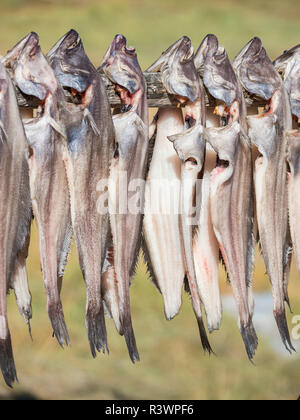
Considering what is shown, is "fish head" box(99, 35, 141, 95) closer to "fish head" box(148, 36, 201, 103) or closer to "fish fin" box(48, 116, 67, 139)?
"fish head" box(148, 36, 201, 103)

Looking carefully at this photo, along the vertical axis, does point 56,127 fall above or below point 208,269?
above

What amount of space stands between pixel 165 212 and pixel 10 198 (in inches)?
13.6

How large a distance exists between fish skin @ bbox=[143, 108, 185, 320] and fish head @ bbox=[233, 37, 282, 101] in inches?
6.3

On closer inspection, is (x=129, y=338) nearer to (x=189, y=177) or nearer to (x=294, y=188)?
(x=189, y=177)

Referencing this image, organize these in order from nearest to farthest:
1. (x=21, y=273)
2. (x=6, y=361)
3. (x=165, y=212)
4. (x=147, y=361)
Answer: (x=6, y=361) < (x=21, y=273) < (x=165, y=212) < (x=147, y=361)

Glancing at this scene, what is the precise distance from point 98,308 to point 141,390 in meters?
2.49

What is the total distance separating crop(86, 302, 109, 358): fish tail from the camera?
1137 millimetres

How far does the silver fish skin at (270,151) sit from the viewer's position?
1.24 meters

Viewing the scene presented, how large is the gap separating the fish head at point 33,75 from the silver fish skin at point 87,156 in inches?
1.5

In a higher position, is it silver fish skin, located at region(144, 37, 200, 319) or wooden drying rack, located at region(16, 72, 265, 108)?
wooden drying rack, located at region(16, 72, 265, 108)

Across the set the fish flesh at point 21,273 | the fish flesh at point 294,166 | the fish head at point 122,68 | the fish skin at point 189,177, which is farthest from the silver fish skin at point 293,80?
the fish flesh at point 21,273

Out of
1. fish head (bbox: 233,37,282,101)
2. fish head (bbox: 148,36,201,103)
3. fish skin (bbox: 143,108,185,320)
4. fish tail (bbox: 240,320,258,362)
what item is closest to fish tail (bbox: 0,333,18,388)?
fish skin (bbox: 143,108,185,320)

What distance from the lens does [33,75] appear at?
1083mm

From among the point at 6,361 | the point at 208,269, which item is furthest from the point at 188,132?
the point at 6,361
